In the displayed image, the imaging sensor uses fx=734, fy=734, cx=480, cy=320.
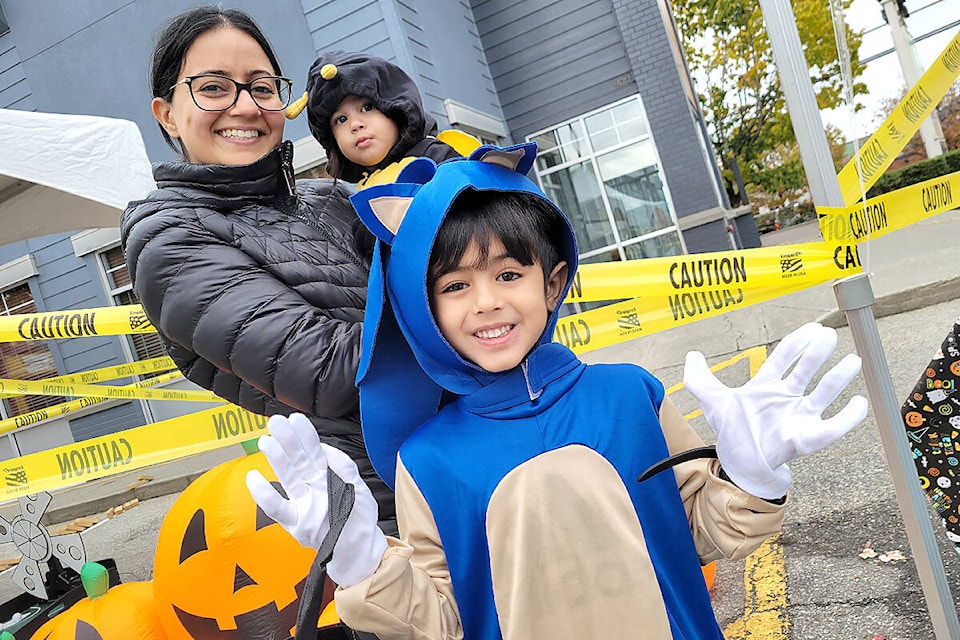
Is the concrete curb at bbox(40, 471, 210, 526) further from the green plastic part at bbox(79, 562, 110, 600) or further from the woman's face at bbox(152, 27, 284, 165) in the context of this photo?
the woman's face at bbox(152, 27, 284, 165)

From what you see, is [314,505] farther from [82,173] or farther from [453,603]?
[82,173]

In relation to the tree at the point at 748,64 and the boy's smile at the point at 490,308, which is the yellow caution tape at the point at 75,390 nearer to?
the boy's smile at the point at 490,308

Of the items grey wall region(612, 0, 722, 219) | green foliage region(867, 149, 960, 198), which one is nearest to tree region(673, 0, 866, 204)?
green foliage region(867, 149, 960, 198)

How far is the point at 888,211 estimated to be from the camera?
7.65ft

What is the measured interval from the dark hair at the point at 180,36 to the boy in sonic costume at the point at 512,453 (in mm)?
613

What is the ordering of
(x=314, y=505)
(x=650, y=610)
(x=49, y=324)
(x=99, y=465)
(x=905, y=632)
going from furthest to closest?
(x=99, y=465) < (x=49, y=324) < (x=905, y=632) < (x=650, y=610) < (x=314, y=505)

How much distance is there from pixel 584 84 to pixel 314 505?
10.8m

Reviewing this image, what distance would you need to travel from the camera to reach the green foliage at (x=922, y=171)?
21.1 meters

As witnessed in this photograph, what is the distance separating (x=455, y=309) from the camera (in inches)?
53.4

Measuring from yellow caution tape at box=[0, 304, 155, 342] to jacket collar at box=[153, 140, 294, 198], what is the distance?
240cm

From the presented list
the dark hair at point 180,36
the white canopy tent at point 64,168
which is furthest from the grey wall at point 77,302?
the dark hair at point 180,36

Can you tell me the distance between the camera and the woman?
1.36m

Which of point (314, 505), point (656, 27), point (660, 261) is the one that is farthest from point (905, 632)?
point (656, 27)

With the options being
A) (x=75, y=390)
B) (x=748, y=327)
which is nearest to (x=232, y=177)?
(x=75, y=390)
